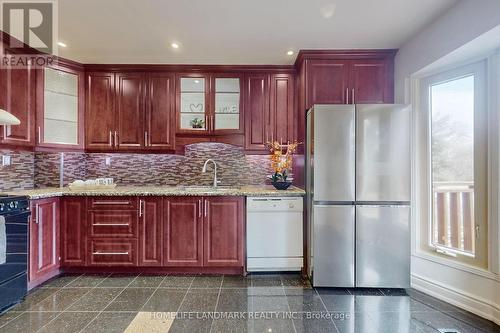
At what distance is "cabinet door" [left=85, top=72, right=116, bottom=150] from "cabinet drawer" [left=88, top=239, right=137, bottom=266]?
1167mm

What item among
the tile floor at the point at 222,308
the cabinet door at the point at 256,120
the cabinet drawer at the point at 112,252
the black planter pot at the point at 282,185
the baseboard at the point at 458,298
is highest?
the cabinet door at the point at 256,120

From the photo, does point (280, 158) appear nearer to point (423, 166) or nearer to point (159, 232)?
point (423, 166)

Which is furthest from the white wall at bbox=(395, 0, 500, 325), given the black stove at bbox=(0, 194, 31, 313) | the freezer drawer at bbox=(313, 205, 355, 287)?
the black stove at bbox=(0, 194, 31, 313)

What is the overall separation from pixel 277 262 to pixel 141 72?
2.82 m

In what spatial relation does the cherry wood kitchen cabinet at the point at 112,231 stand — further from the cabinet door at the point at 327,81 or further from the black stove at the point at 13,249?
the cabinet door at the point at 327,81

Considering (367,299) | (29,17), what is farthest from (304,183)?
(29,17)

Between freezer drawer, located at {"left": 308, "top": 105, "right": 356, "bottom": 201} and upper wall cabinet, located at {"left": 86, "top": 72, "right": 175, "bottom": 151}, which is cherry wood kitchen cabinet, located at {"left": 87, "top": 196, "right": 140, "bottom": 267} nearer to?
upper wall cabinet, located at {"left": 86, "top": 72, "right": 175, "bottom": 151}

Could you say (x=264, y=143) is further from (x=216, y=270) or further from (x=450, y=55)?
(x=450, y=55)

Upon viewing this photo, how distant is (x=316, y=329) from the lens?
1917 millimetres

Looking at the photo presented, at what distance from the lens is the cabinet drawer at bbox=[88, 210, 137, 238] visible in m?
2.82

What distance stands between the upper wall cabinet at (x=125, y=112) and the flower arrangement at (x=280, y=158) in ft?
4.46

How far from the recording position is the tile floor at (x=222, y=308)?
6.38 ft

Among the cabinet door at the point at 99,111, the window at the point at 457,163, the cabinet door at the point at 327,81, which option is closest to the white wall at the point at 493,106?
the window at the point at 457,163

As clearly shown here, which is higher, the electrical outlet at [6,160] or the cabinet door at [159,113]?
the cabinet door at [159,113]
